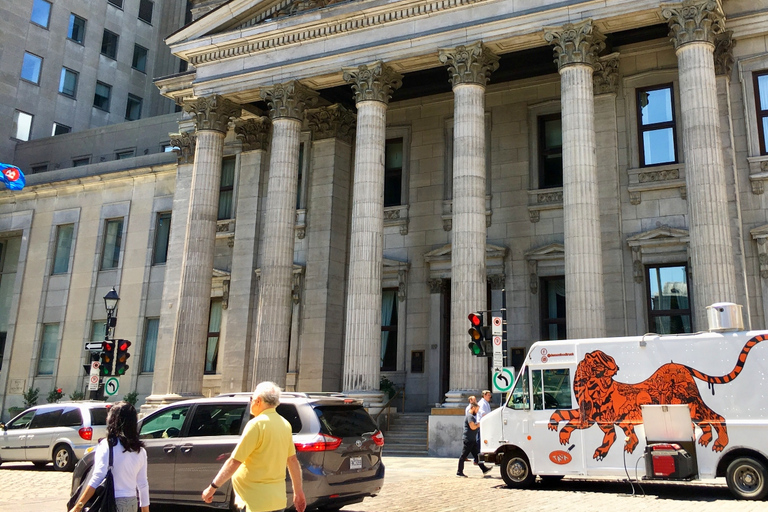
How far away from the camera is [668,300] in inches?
941

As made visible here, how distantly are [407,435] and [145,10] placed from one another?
43.3 meters

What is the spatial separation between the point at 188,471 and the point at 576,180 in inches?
577

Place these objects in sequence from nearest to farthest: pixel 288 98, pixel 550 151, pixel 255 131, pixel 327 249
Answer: pixel 288 98, pixel 550 151, pixel 327 249, pixel 255 131

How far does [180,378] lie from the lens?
2606 centimetres

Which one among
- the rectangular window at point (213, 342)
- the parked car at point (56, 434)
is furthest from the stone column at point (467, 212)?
the rectangular window at point (213, 342)

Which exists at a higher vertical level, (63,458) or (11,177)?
(11,177)

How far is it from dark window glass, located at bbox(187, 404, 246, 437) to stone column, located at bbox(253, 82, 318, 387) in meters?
13.4

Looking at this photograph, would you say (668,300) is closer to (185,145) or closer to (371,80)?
(371,80)

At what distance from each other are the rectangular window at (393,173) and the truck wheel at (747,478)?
60.5ft

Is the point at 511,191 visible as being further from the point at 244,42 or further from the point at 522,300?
the point at 244,42

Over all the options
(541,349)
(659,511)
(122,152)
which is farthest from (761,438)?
(122,152)

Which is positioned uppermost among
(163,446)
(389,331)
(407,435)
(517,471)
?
(389,331)

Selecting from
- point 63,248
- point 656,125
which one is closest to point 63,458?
point 656,125

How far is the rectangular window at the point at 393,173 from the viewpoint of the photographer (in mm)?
29781
